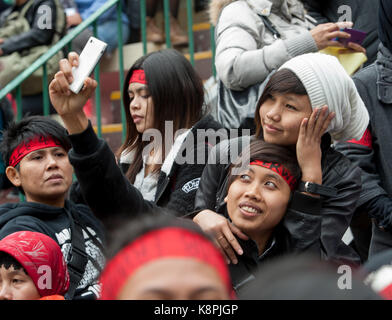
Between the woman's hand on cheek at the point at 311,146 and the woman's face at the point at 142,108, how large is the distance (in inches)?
36.9

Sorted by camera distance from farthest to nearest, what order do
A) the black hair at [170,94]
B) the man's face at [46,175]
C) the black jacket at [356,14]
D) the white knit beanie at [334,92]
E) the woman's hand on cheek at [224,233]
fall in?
the black jacket at [356,14]
the man's face at [46,175]
the black hair at [170,94]
the white knit beanie at [334,92]
the woman's hand on cheek at [224,233]

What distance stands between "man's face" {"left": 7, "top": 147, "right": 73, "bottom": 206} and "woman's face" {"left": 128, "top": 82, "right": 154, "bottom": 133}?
0.41 m

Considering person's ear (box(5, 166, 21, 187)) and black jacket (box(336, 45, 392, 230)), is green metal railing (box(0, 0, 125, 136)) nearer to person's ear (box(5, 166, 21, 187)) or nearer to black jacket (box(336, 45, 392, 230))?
person's ear (box(5, 166, 21, 187))

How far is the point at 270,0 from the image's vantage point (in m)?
3.75

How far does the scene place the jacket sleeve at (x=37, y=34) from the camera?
16.9 ft

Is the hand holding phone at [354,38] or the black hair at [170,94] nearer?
the black hair at [170,94]

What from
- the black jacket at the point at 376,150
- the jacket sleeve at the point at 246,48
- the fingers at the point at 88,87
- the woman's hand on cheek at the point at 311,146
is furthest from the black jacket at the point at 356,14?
the fingers at the point at 88,87

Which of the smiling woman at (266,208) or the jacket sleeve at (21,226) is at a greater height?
the smiling woman at (266,208)

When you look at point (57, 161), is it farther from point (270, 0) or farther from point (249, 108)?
point (270, 0)

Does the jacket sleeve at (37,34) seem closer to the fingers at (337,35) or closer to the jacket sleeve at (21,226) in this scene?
the jacket sleeve at (21,226)

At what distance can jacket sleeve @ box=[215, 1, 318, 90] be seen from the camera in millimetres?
3482

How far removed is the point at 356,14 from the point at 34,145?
1890mm

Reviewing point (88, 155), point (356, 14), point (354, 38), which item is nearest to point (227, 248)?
point (88, 155)
